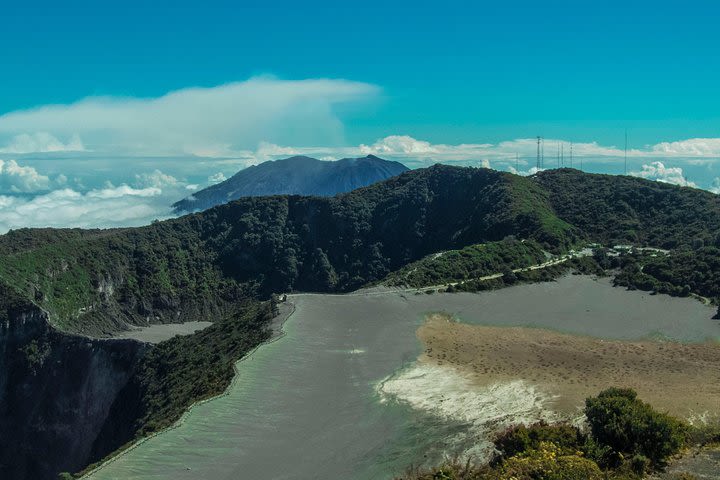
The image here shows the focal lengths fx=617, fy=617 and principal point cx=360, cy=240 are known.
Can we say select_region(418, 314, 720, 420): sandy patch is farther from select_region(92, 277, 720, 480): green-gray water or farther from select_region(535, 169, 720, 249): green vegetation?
select_region(535, 169, 720, 249): green vegetation

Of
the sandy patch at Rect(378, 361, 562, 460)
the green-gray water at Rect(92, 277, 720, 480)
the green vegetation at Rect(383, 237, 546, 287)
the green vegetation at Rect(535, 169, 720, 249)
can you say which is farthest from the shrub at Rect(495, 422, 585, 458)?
the green vegetation at Rect(535, 169, 720, 249)

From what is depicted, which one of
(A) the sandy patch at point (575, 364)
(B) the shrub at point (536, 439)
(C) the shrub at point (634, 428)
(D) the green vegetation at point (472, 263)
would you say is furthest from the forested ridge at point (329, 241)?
(C) the shrub at point (634, 428)

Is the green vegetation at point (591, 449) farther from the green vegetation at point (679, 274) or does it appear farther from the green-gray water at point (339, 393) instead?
the green vegetation at point (679, 274)

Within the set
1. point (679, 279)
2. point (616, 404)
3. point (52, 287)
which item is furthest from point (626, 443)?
point (52, 287)

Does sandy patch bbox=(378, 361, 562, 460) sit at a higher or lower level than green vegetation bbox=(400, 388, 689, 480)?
lower

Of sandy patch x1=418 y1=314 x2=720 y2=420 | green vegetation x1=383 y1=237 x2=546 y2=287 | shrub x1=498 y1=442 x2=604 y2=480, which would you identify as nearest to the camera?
shrub x1=498 y1=442 x2=604 y2=480

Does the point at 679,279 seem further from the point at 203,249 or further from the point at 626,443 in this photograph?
the point at 203,249
